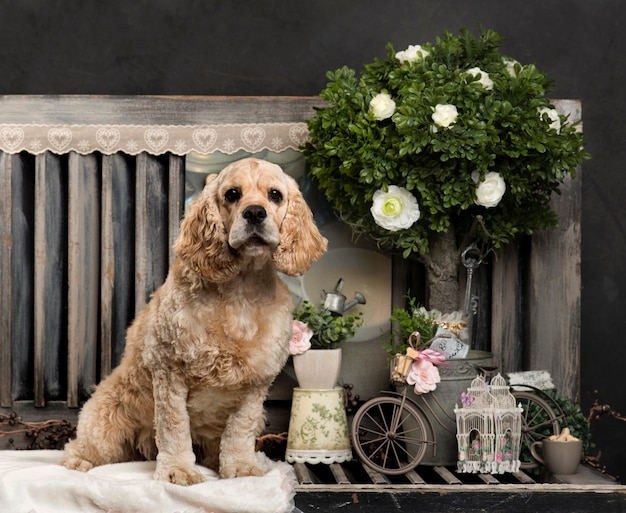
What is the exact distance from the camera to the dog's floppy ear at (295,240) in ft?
8.98

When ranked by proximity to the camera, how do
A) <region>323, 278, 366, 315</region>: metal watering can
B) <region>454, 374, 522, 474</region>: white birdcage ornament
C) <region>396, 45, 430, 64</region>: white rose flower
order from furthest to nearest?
<region>323, 278, 366, 315</region>: metal watering can, <region>396, 45, 430, 64</region>: white rose flower, <region>454, 374, 522, 474</region>: white birdcage ornament

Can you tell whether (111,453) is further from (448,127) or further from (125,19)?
(125,19)

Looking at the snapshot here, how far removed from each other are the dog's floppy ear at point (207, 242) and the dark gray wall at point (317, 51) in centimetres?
131

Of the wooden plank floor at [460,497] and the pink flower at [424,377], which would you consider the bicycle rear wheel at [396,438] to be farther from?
the wooden plank floor at [460,497]

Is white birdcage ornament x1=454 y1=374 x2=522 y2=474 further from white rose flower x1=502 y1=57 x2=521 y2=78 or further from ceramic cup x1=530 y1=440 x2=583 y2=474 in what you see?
white rose flower x1=502 y1=57 x2=521 y2=78

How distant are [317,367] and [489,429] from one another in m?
0.61

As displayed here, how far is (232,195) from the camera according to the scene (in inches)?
106

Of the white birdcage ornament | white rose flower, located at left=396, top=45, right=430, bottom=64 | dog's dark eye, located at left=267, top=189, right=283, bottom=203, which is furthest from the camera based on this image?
white rose flower, located at left=396, top=45, right=430, bottom=64

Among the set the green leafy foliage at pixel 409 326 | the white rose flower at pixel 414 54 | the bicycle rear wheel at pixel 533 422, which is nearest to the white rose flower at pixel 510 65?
the white rose flower at pixel 414 54

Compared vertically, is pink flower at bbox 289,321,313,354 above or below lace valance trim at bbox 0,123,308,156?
below

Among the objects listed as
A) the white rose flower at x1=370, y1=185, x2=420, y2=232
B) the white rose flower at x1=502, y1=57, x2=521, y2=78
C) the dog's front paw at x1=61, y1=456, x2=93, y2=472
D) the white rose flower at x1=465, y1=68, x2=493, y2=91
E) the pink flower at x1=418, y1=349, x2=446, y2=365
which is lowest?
the dog's front paw at x1=61, y1=456, x2=93, y2=472

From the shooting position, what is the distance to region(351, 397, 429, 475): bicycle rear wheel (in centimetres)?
309

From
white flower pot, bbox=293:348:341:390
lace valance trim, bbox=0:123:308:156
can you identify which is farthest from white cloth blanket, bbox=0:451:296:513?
lace valance trim, bbox=0:123:308:156

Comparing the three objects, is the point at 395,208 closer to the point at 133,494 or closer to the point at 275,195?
the point at 275,195
